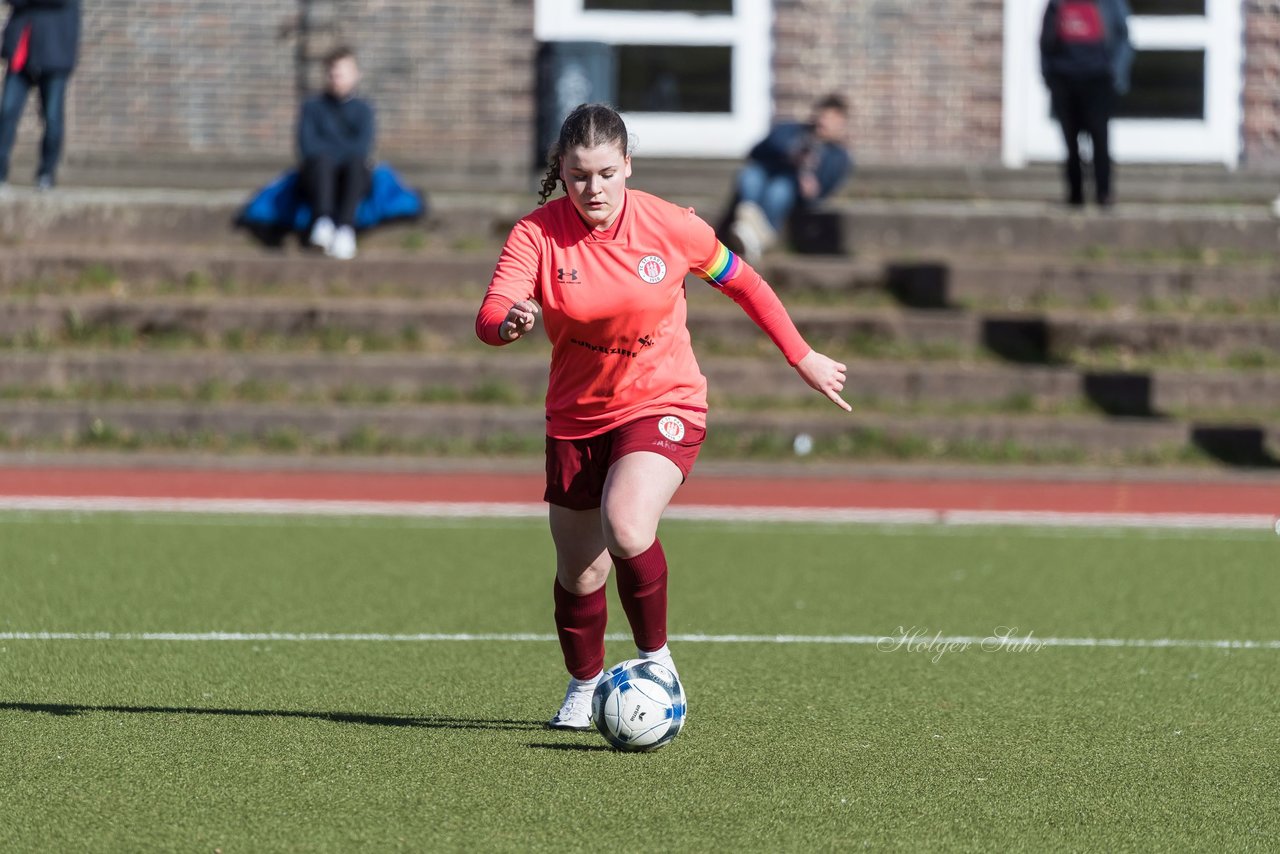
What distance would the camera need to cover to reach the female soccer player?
5465 mm

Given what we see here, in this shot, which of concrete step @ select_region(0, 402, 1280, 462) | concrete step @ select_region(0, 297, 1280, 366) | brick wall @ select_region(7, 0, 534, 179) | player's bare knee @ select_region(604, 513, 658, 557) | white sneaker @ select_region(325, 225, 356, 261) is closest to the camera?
player's bare knee @ select_region(604, 513, 658, 557)

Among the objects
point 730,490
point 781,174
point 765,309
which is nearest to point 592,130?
point 765,309

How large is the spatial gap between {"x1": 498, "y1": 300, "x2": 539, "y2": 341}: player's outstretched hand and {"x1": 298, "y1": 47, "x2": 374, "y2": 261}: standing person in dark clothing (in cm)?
1108

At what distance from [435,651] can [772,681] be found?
4.46 ft

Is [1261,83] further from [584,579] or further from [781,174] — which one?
[584,579]

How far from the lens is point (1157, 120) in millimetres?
19172

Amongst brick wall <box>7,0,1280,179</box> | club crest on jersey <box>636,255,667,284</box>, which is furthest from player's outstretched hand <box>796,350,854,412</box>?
brick wall <box>7,0,1280,179</box>

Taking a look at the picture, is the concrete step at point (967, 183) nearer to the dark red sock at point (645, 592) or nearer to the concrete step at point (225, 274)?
the concrete step at point (225, 274)

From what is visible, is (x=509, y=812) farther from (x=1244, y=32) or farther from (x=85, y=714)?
(x=1244, y=32)

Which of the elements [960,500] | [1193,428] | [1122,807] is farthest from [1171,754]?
[1193,428]

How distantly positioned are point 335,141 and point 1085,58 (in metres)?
6.19

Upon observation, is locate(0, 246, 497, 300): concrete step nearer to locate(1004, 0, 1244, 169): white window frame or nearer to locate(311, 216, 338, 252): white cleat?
locate(311, 216, 338, 252): white cleat

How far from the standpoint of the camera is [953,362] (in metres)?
15.4

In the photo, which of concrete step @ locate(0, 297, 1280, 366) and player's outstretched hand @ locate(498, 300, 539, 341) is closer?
player's outstretched hand @ locate(498, 300, 539, 341)
